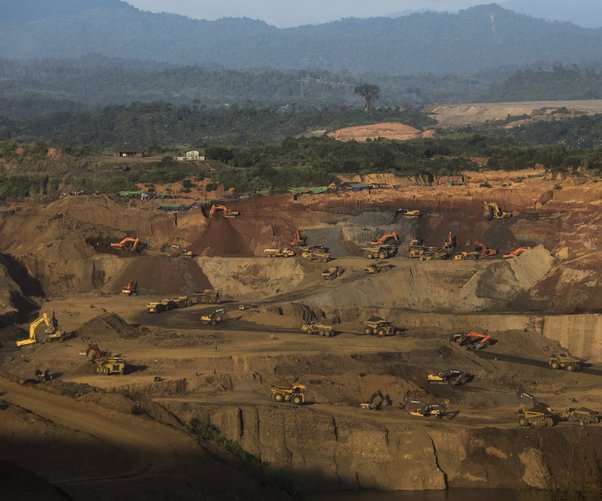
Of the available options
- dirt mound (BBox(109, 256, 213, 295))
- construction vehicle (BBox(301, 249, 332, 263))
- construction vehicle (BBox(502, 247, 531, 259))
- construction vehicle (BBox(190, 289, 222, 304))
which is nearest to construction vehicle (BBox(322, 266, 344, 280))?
construction vehicle (BBox(301, 249, 332, 263))

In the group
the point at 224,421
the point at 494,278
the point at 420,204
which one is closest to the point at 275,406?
the point at 224,421

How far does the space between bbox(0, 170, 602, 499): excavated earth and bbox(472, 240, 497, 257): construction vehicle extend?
2.15ft

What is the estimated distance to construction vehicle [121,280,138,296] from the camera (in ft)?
267

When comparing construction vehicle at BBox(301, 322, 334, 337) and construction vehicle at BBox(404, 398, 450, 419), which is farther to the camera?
construction vehicle at BBox(301, 322, 334, 337)

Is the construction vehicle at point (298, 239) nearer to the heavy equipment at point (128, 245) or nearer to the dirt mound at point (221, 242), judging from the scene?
the dirt mound at point (221, 242)

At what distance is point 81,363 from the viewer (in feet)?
202

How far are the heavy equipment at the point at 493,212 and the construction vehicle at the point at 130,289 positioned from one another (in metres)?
24.0

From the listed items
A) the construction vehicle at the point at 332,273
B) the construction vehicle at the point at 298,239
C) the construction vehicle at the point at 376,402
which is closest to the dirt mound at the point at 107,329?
the construction vehicle at the point at 332,273

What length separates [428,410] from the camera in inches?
2055

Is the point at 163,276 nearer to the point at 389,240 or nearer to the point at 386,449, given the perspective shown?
the point at 389,240

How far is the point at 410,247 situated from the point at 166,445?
1956 inches

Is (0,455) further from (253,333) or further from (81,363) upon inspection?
(253,333)

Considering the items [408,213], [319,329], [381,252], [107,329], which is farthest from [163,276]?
[319,329]

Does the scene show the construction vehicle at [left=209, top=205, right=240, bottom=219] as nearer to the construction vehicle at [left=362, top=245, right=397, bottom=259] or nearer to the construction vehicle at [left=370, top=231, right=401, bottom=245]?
the construction vehicle at [left=370, top=231, right=401, bottom=245]
